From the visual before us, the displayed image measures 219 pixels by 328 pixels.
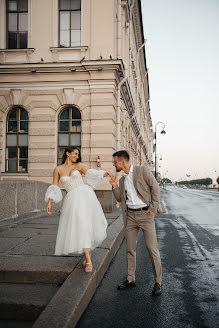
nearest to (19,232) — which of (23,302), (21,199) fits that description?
(21,199)

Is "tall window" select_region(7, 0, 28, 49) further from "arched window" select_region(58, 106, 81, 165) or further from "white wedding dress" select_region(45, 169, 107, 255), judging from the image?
"white wedding dress" select_region(45, 169, 107, 255)

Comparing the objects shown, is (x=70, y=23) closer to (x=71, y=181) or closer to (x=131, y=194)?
(x=71, y=181)

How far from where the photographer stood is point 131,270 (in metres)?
4.36

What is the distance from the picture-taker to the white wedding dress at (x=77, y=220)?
432 centimetres

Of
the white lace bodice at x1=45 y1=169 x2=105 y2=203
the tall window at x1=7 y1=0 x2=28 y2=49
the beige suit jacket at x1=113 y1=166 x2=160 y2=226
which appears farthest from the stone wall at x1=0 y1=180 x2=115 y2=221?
the tall window at x1=7 y1=0 x2=28 y2=49

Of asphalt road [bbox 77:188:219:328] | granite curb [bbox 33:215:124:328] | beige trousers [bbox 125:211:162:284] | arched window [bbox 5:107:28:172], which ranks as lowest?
asphalt road [bbox 77:188:219:328]

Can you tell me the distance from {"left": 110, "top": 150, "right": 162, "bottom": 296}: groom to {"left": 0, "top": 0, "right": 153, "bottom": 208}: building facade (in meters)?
8.86

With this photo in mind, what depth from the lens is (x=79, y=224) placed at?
14.2ft

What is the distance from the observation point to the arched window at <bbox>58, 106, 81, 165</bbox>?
13.9m

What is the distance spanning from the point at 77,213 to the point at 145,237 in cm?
98

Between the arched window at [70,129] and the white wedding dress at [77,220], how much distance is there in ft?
30.6

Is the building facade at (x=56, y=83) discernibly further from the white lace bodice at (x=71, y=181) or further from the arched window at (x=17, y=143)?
the white lace bodice at (x=71, y=181)

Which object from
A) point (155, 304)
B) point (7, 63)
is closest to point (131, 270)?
point (155, 304)

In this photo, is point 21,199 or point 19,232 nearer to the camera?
point 19,232
